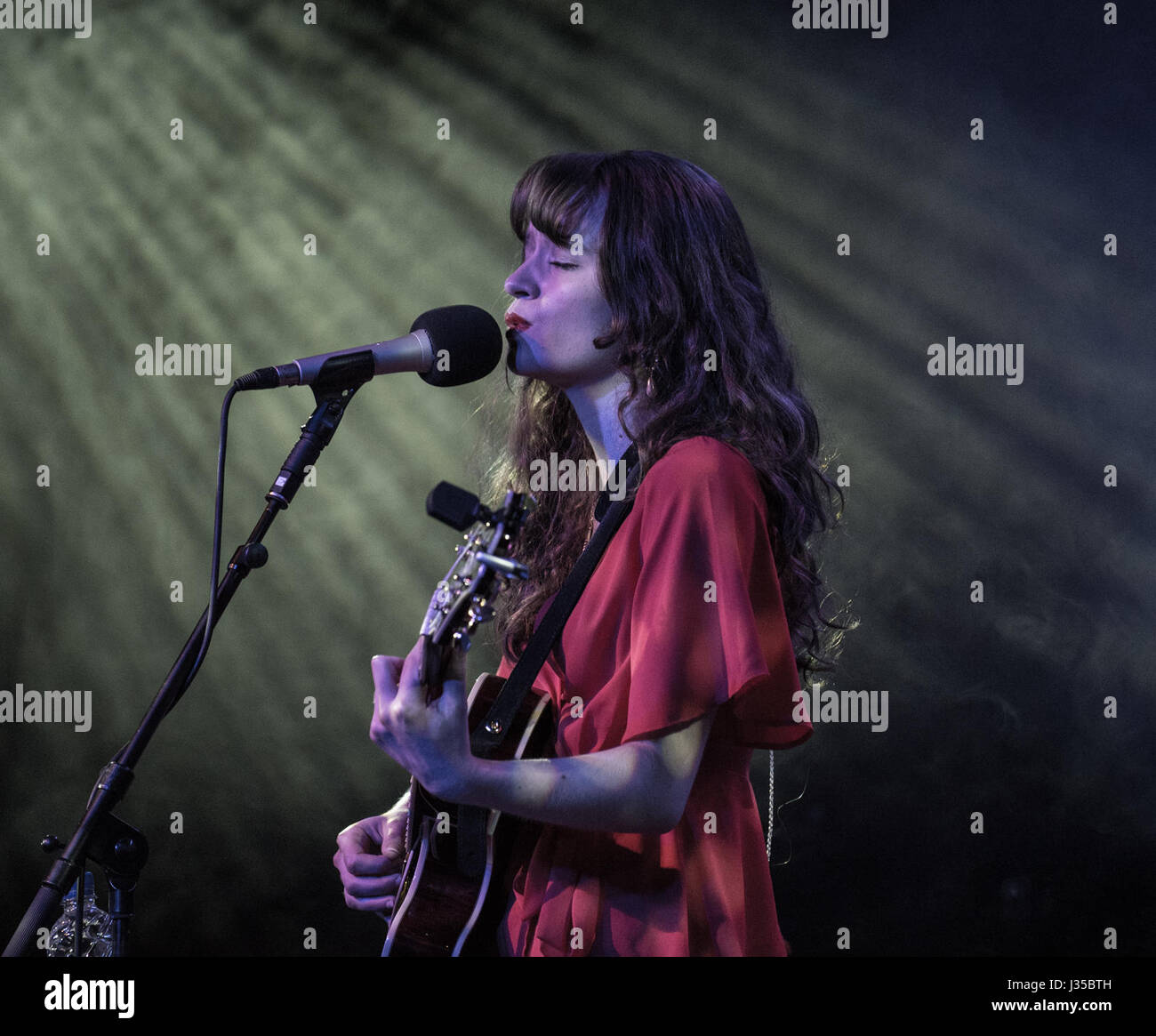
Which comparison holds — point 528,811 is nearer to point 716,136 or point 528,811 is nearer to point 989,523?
point 989,523

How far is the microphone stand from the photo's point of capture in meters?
1.45

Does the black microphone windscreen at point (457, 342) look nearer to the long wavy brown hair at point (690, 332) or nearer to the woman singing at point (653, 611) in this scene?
the woman singing at point (653, 611)

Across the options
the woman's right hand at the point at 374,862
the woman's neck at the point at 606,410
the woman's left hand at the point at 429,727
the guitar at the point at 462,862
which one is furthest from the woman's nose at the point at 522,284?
the woman's right hand at the point at 374,862

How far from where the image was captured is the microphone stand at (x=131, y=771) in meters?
1.45

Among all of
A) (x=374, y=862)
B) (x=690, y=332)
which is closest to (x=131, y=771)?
(x=374, y=862)

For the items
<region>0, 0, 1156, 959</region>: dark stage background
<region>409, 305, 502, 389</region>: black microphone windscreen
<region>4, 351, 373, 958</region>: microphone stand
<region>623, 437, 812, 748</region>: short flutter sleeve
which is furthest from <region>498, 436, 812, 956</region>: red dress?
<region>0, 0, 1156, 959</region>: dark stage background

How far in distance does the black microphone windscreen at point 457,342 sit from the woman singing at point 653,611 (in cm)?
5

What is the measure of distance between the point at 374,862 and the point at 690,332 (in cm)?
95

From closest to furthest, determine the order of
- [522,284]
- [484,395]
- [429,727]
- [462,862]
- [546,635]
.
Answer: [429,727] → [462,862] → [546,635] → [522,284] → [484,395]

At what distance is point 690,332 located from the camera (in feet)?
5.68

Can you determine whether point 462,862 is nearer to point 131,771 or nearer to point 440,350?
point 131,771

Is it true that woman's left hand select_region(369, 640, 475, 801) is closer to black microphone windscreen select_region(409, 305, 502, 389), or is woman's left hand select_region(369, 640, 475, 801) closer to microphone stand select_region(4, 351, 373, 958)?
microphone stand select_region(4, 351, 373, 958)

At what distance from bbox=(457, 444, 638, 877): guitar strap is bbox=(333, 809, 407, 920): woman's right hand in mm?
246
